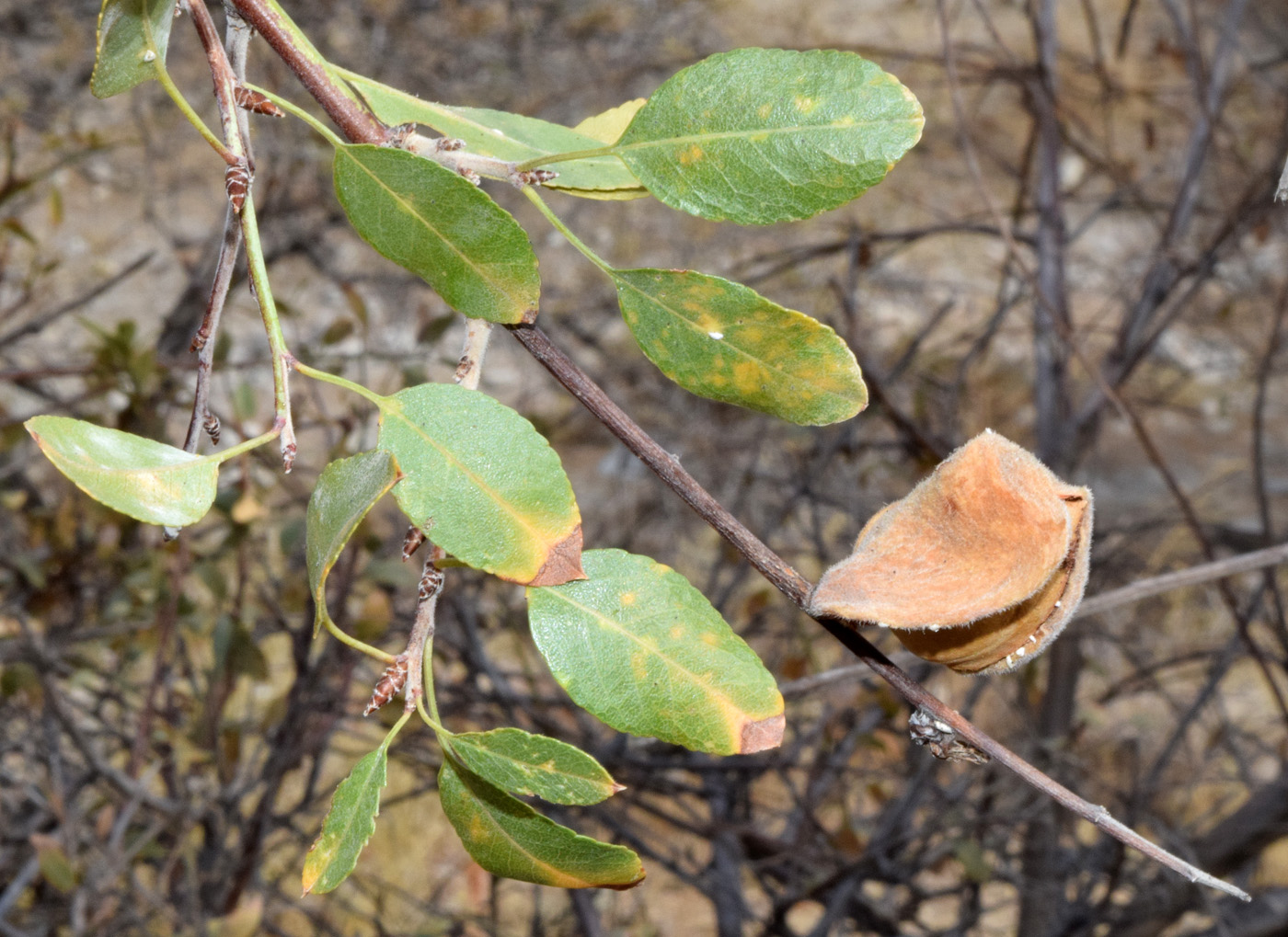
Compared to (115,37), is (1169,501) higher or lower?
lower

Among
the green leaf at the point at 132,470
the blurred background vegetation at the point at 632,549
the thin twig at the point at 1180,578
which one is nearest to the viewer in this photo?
the green leaf at the point at 132,470

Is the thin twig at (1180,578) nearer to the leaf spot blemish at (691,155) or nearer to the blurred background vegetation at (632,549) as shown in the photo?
the blurred background vegetation at (632,549)

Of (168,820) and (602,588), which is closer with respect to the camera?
(602,588)

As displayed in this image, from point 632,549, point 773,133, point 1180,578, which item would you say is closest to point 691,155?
point 773,133

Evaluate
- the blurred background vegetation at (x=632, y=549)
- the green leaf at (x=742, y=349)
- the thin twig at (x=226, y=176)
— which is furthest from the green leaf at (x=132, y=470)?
the blurred background vegetation at (x=632, y=549)

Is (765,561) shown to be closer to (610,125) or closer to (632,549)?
(610,125)

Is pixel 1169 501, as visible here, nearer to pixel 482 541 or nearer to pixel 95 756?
pixel 95 756

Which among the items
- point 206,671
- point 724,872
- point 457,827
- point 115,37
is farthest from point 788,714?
point 115,37
